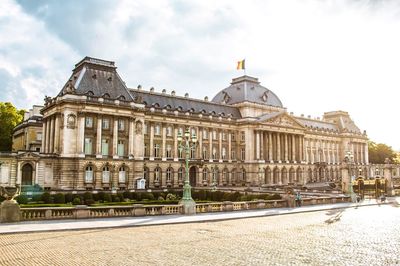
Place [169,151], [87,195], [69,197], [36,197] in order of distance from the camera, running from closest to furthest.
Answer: [36,197] < [69,197] < [87,195] < [169,151]

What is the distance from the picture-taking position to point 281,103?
330 feet

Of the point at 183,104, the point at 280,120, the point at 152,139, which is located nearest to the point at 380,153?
the point at 280,120

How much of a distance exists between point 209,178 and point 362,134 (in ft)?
230

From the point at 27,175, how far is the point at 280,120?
2285 inches

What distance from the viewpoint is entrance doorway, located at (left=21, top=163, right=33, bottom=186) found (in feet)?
189

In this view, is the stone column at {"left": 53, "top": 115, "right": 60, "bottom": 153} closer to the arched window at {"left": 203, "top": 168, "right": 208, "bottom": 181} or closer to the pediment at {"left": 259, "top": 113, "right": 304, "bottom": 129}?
the arched window at {"left": 203, "top": 168, "right": 208, "bottom": 181}

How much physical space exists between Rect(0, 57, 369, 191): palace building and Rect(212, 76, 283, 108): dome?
0.30 m

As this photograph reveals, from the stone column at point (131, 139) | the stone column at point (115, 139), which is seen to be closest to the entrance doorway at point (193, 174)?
the stone column at point (131, 139)

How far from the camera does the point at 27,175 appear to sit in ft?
190

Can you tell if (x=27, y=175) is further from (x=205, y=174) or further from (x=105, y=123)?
(x=205, y=174)

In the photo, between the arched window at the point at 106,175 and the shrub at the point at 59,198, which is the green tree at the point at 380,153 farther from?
the shrub at the point at 59,198

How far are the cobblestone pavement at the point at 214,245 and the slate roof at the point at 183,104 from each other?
1992 inches

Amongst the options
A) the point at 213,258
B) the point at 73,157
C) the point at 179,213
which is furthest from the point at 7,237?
the point at 73,157

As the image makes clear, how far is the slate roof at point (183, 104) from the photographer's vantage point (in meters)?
74.4
